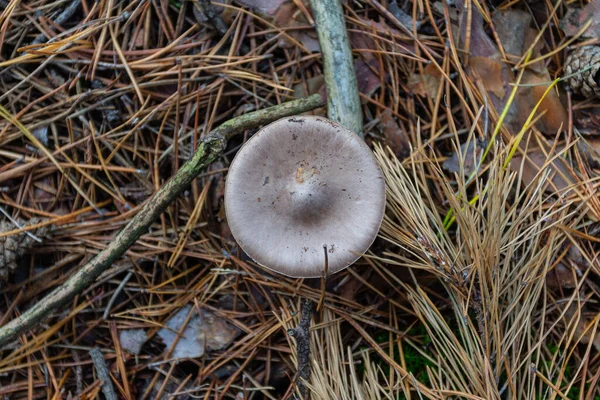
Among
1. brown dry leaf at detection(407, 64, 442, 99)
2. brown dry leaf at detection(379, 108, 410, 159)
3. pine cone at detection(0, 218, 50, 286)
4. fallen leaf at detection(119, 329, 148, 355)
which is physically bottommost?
fallen leaf at detection(119, 329, 148, 355)

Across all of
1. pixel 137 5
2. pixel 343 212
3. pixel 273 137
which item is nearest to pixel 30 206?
pixel 137 5

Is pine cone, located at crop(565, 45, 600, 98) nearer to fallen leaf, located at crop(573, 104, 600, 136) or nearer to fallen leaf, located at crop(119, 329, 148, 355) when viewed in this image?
fallen leaf, located at crop(573, 104, 600, 136)

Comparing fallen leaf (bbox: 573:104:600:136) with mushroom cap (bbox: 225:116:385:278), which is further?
fallen leaf (bbox: 573:104:600:136)

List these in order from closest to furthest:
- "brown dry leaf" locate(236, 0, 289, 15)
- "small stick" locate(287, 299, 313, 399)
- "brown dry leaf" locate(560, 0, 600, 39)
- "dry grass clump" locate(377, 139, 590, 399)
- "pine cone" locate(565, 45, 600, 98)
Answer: "small stick" locate(287, 299, 313, 399)
"dry grass clump" locate(377, 139, 590, 399)
"pine cone" locate(565, 45, 600, 98)
"brown dry leaf" locate(560, 0, 600, 39)
"brown dry leaf" locate(236, 0, 289, 15)

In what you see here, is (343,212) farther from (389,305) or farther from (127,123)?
(127,123)

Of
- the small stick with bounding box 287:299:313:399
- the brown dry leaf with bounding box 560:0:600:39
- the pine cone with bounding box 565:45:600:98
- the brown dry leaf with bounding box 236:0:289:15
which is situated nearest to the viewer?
the small stick with bounding box 287:299:313:399

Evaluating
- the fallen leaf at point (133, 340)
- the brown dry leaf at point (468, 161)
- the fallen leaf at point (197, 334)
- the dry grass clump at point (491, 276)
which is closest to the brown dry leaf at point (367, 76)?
the dry grass clump at point (491, 276)

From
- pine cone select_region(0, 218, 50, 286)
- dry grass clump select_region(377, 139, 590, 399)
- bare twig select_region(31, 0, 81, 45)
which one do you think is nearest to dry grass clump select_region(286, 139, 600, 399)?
dry grass clump select_region(377, 139, 590, 399)
